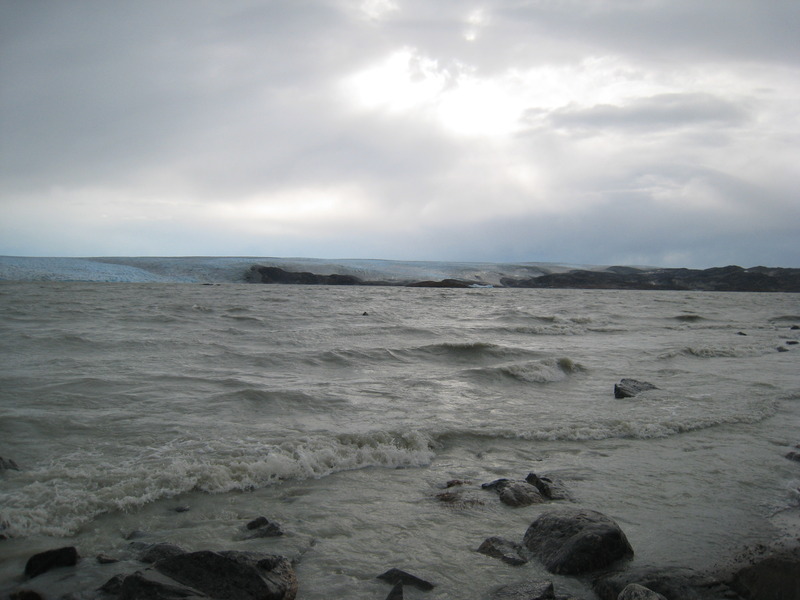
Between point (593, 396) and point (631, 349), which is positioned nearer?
point (593, 396)

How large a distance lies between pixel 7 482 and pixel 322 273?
211 ft

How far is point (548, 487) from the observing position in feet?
12.7

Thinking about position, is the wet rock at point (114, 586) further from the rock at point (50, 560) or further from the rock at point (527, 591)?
the rock at point (527, 591)

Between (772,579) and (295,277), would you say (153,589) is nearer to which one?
(772,579)

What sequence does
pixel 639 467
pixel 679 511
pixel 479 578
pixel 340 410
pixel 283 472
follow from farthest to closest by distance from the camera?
pixel 340 410 < pixel 639 467 < pixel 283 472 < pixel 679 511 < pixel 479 578

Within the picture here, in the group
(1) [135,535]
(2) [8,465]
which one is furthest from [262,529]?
A: (2) [8,465]

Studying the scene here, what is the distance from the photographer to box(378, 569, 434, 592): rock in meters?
2.57

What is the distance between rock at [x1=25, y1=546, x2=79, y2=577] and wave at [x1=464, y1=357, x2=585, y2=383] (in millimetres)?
6762

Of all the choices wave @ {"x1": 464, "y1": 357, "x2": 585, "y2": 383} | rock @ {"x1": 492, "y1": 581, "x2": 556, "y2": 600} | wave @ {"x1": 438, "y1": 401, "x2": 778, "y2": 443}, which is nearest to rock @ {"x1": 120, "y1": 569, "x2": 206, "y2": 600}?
rock @ {"x1": 492, "y1": 581, "x2": 556, "y2": 600}

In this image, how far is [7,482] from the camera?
377cm

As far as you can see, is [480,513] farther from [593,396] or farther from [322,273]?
[322,273]

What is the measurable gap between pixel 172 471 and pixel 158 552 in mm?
1288

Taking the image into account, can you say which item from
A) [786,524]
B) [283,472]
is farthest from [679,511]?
[283,472]

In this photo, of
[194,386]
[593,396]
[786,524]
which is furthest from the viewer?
[593,396]
